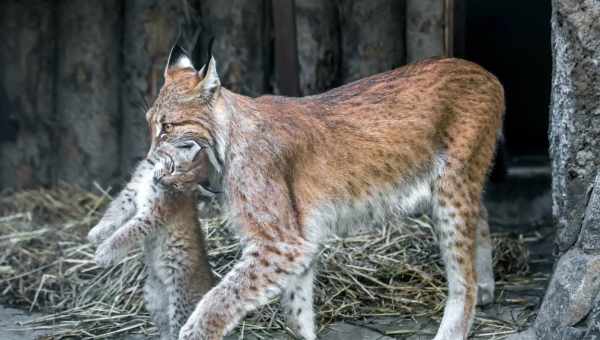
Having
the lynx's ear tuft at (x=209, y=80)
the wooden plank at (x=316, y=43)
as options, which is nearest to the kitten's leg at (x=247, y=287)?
the lynx's ear tuft at (x=209, y=80)

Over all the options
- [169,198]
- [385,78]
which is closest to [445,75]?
[385,78]

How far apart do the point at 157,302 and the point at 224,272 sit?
3.59ft

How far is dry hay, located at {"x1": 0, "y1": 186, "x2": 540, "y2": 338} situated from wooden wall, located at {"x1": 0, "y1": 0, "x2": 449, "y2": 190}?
41.6 inches

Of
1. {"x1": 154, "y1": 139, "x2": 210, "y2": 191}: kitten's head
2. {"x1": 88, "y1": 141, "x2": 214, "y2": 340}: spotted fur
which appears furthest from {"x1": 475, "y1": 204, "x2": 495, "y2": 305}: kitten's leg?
{"x1": 154, "y1": 139, "x2": 210, "y2": 191}: kitten's head

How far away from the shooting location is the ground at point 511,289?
21.8 ft

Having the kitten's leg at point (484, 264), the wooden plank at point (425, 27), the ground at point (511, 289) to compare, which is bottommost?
the ground at point (511, 289)

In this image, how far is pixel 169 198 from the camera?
6312 millimetres

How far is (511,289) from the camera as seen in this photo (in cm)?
746

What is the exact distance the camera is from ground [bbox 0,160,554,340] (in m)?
6.65

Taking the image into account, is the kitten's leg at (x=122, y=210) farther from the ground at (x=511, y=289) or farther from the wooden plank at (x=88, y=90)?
the wooden plank at (x=88, y=90)

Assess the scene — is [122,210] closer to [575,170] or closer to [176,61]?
[176,61]

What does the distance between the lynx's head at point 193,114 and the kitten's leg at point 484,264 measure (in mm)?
2073

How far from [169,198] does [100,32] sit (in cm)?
333

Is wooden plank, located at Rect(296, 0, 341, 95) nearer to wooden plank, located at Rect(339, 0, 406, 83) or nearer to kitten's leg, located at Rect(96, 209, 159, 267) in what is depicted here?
wooden plank, located at Rect(339, 0, 406, 83)
